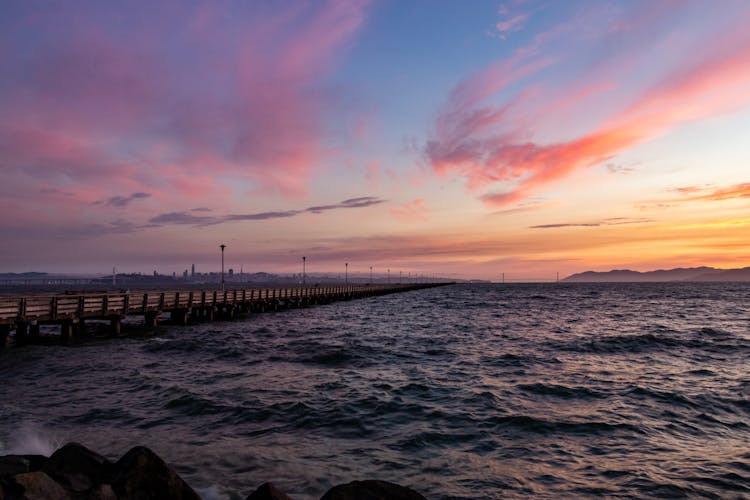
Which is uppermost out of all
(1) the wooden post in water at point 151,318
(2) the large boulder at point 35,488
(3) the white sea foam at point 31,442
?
(2) the large boulder at point 35,488

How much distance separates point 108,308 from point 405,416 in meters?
22.7

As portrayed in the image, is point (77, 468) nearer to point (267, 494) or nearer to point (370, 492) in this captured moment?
point (267, 494)

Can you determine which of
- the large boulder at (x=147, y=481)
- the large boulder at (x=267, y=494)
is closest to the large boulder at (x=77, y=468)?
the large boulder at (x=147, y=481)

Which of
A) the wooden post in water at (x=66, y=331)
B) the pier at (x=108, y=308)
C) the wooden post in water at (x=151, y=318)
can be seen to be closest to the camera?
the pier at (x=108, y=308)

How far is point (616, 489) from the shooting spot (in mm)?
7773

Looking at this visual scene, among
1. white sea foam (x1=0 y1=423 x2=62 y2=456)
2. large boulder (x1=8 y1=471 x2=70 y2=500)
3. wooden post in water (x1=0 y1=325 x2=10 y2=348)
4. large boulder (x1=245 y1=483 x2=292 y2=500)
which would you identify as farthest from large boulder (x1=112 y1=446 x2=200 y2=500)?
wooden post in water (x1=0 y1=325 x2=10 y2=348)

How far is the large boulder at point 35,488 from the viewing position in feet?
16.7

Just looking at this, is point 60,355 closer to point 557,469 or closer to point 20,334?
point 20,334

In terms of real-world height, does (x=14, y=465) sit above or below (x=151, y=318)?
above

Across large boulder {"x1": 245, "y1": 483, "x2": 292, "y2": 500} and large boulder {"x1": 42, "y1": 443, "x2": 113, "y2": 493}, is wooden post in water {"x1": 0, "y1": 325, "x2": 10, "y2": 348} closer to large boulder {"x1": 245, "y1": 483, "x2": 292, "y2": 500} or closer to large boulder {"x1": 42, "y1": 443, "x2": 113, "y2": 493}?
large boulder {"x1": 42, "y1": 443, "x2": 113, "y2": 493}

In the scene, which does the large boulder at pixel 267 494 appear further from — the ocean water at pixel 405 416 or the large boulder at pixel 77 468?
the large boulder at pixel 77 468

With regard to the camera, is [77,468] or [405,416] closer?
[77,468]

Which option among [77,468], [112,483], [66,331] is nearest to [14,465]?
[77,468]

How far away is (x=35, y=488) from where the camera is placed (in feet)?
17.0
